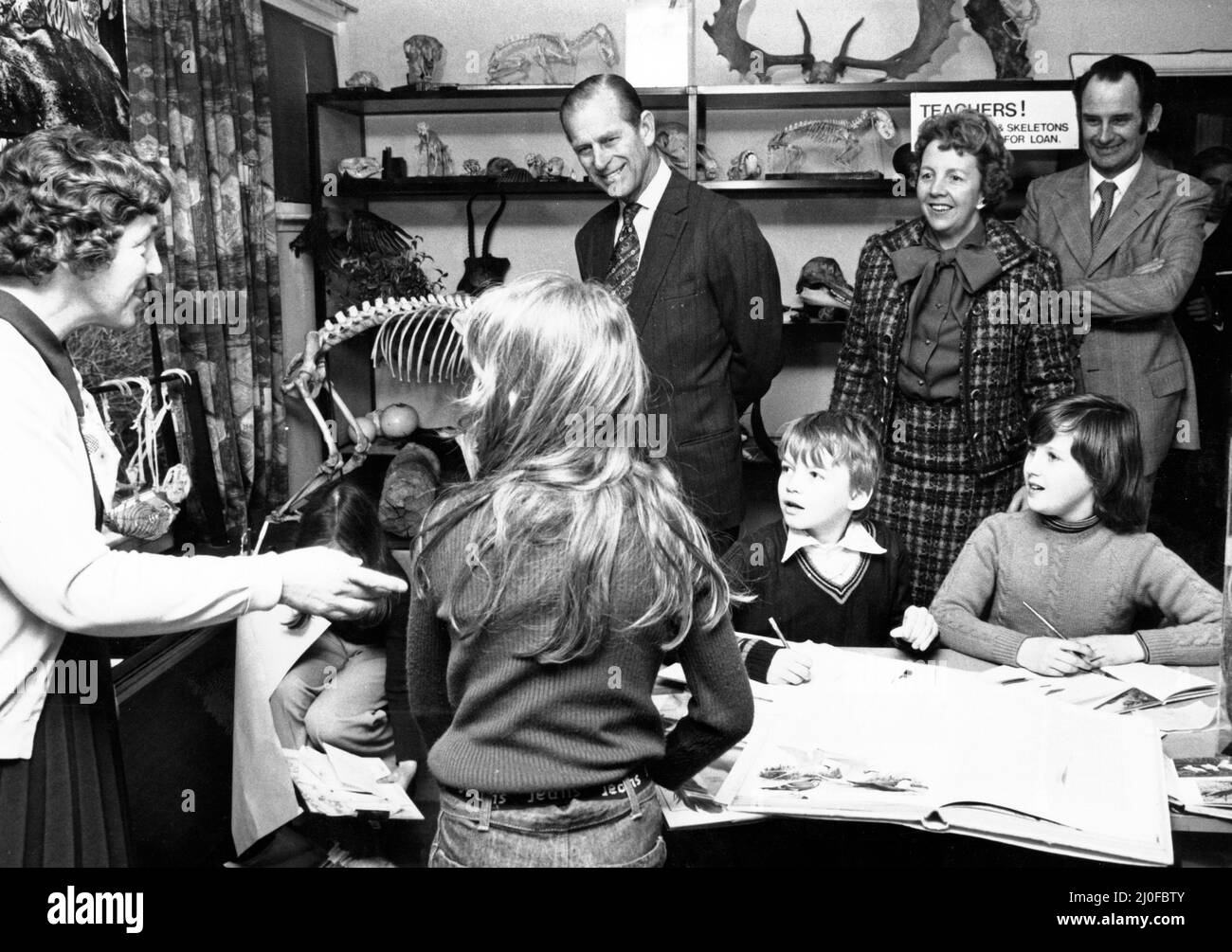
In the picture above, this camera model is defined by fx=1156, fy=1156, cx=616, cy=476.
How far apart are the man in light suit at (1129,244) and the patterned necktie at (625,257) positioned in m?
0.86

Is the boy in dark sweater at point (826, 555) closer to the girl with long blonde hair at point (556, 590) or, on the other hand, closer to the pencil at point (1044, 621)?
the pencil at point (1044, 621)

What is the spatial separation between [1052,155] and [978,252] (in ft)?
5.07

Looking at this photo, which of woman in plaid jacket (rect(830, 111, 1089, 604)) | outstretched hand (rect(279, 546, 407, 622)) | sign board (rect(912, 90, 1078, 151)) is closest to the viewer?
outstretched hand (rect(279, 546, 407, 622))

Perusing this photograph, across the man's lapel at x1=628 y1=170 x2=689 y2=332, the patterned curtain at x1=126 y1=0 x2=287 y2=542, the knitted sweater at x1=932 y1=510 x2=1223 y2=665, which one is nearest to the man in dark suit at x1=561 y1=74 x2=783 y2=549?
the man's lapel at x1=628 y1=170 x2=689 y2=332

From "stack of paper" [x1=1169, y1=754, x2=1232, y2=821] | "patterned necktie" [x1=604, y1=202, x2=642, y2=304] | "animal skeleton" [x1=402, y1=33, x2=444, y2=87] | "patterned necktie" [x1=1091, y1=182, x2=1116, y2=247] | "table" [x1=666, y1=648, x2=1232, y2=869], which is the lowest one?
"table" [x1=666, y1=648, x2=1232, y2=869]

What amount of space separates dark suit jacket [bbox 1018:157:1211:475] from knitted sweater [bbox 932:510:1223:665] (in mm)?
706

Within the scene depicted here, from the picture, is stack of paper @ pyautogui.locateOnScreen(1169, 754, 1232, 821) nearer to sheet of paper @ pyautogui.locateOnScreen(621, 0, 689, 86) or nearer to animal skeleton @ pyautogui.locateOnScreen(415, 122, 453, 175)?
sheet of paper @ pyautogui.locateOnScreen(621, 0, 689, 86)

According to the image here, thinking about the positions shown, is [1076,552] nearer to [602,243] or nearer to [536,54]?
[602,243]

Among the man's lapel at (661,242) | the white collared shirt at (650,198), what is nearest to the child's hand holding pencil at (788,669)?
the man's lapel at (661,242)

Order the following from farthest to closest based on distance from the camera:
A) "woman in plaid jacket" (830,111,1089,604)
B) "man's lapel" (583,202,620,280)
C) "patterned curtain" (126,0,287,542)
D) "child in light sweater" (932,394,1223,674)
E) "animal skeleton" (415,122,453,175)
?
"animal skeleton" (415,122,453,175)
"patterned curtain" (126,0,287,542)
"man's lapel" (583,202,620,280)
"woman in plaid jacket" (830,111,1089,604)
"child in light sweater" (932,394,1223,674)

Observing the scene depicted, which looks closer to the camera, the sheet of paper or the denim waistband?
the denim waistband

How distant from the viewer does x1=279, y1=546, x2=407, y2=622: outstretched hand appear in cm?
122

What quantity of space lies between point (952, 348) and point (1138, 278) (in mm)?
558

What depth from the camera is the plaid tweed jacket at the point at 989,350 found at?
209 cm
